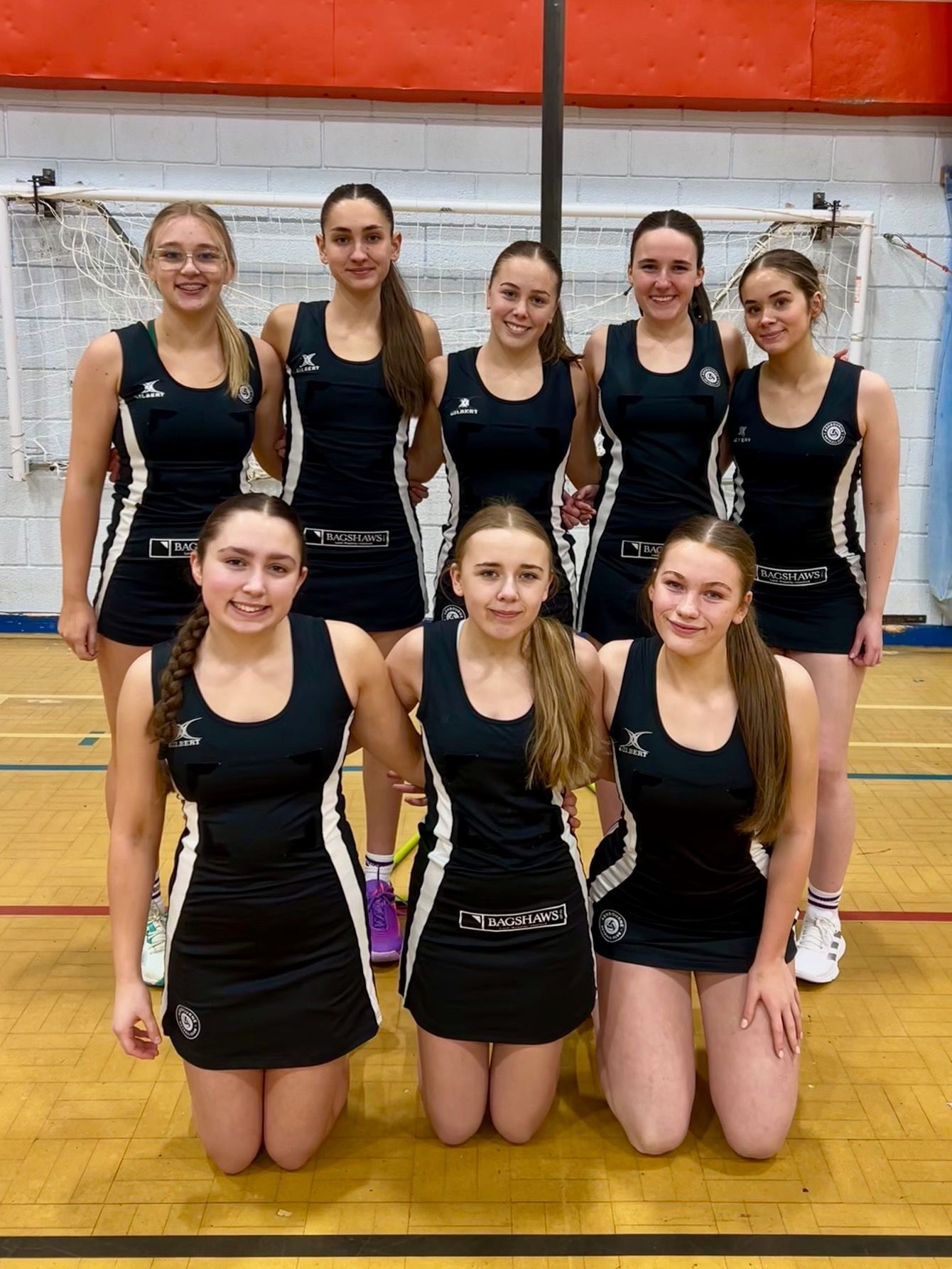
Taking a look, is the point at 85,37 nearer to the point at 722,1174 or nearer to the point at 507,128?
the point at 507,128

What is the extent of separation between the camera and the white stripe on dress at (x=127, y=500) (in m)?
2.41

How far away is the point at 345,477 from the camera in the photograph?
8.61ft

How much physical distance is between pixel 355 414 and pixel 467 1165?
5.34 ft

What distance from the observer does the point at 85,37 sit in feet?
16.2

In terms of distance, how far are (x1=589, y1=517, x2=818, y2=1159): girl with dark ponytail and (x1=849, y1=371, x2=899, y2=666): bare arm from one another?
1.84ft

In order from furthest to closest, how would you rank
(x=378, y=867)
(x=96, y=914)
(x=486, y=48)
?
(x=486, y=48) → (x=96, y=914) → (x=378, y=867)

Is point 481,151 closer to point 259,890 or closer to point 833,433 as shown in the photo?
point 833,433

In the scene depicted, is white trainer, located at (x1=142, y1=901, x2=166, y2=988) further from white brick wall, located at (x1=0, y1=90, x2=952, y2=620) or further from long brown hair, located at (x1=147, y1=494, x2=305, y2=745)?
white brick wall, located at (x1=0, y1=90, x2=952, y2=620)

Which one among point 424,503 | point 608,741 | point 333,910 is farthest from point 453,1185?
point 424,503

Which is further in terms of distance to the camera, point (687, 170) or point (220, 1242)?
point (687, 170)

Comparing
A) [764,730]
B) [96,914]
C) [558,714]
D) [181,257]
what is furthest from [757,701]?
[96,914]

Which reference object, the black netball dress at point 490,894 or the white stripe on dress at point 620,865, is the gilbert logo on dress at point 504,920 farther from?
the white stripe on dress at point 620,865

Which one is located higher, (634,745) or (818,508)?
(818,508)

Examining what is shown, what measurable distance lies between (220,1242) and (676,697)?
126cm
